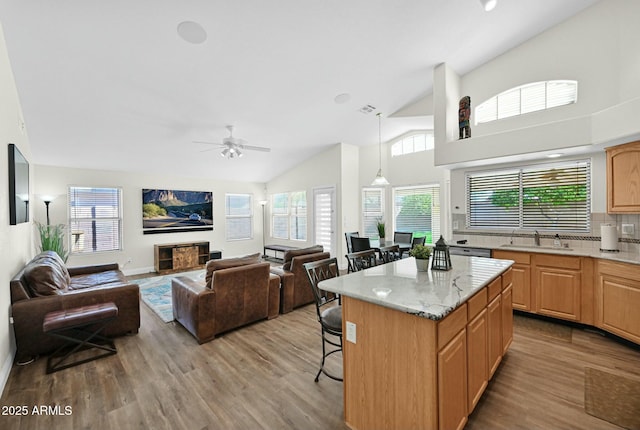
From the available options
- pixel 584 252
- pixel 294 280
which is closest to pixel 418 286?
pixel 294 280

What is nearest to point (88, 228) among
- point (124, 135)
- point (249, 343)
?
point (124, 135)

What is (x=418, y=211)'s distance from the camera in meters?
6.15

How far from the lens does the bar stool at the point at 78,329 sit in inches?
102

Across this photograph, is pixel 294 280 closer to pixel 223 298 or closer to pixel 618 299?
pixel 223 298

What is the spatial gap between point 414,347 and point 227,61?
3.53 metres

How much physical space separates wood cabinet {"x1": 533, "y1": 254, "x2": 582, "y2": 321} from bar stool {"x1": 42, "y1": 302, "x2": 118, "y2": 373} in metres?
4.94

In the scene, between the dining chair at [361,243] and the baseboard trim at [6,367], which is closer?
the baseboard trim at [6,367]

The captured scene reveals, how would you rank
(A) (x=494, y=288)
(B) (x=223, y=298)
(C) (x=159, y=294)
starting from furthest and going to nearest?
(C) (x=159, y=294), (B) (x=223, y=298), (A) (x=494, y=288)

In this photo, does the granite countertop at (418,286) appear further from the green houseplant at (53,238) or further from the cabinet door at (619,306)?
the green houseplant at (53,238)

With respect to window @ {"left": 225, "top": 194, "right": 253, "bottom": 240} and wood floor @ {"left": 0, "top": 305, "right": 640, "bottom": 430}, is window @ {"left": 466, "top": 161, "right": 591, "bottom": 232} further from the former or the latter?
window @ {"left": 225, "top": 194, "right": 253, "bottom": 240}

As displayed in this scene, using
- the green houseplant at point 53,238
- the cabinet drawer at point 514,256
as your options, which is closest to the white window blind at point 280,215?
the green houseplant at point 53,238

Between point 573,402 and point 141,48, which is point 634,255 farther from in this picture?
point 141,48

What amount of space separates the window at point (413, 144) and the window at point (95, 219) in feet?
21.4

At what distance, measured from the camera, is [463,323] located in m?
1.71
